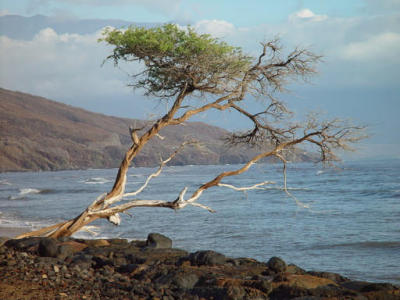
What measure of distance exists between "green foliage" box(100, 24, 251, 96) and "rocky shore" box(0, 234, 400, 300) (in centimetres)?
451

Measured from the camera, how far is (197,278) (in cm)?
873

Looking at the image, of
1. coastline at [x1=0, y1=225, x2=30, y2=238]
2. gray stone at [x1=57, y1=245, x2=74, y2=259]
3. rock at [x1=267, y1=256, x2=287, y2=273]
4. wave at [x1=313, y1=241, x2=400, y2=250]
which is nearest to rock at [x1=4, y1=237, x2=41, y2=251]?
gray stone at [x1=57, y1=245, x2=74, y2=259]

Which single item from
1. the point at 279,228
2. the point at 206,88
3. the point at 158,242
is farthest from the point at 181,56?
the point at 279,228

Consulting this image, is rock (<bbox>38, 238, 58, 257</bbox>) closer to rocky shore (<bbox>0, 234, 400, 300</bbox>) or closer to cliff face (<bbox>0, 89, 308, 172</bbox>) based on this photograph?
rocky shore (<bbox>0, 234, 400, 300</bbox>)

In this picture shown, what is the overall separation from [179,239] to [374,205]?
55.6ft

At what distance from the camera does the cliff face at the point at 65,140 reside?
11581 cm

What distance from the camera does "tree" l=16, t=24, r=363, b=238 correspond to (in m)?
12.0

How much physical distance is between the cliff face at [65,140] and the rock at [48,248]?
85.1 meters

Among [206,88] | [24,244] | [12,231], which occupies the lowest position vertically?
[12,231]

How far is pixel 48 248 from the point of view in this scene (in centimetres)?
1027

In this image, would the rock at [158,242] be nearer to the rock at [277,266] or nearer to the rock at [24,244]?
the rock at [24,244]

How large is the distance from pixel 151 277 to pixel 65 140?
128503 millimetres

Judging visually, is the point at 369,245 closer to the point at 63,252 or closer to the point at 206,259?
the point at 206,259

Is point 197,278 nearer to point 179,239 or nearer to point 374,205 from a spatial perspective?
point 179,239
